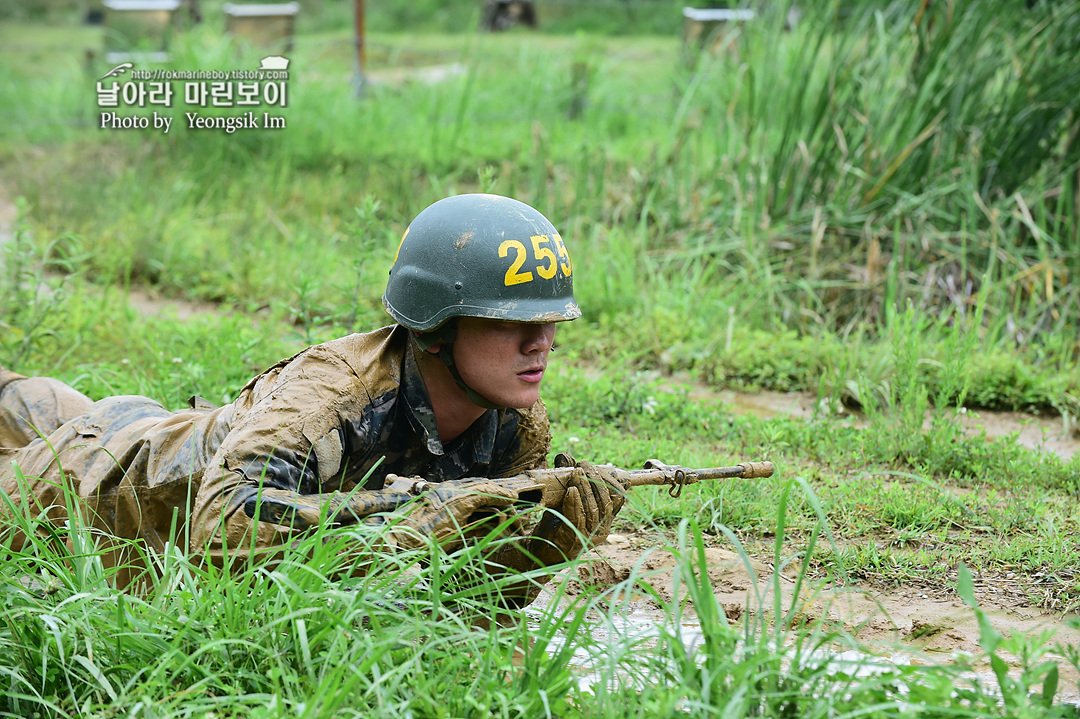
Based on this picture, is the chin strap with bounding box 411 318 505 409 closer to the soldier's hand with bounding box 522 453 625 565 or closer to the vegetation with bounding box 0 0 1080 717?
the soldier's hand with bounding box 522 453 625 565

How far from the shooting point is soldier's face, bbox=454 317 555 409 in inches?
100

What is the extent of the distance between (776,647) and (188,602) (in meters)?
1.16

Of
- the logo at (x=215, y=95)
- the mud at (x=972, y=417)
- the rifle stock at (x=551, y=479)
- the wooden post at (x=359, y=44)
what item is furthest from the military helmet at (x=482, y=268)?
the wooden post at (x=359, y=44)

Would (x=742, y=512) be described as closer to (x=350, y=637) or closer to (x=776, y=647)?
(x=776, y=647)

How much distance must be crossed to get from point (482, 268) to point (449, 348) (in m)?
0.24

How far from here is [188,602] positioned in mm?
2133

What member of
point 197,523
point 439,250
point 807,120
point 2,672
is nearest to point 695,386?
point 807,120

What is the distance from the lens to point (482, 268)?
2500 millimetres

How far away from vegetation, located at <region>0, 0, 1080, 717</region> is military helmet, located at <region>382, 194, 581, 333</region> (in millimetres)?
616

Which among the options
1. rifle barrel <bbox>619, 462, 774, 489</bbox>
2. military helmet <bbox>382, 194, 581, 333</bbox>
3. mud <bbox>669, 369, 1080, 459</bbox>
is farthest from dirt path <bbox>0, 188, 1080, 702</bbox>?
mud <bbox>669, 369, 1080, 459</bbox>

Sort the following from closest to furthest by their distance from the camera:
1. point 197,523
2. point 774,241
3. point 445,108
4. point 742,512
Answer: point 197,523 → point 742,512 → point 774,241 → point 445,108

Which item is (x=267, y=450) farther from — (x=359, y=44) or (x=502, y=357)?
(x=359, y=44)

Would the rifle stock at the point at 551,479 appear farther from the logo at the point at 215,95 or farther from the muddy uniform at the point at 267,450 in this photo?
the logo at the point at 215,95

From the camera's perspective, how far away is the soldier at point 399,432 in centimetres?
230
